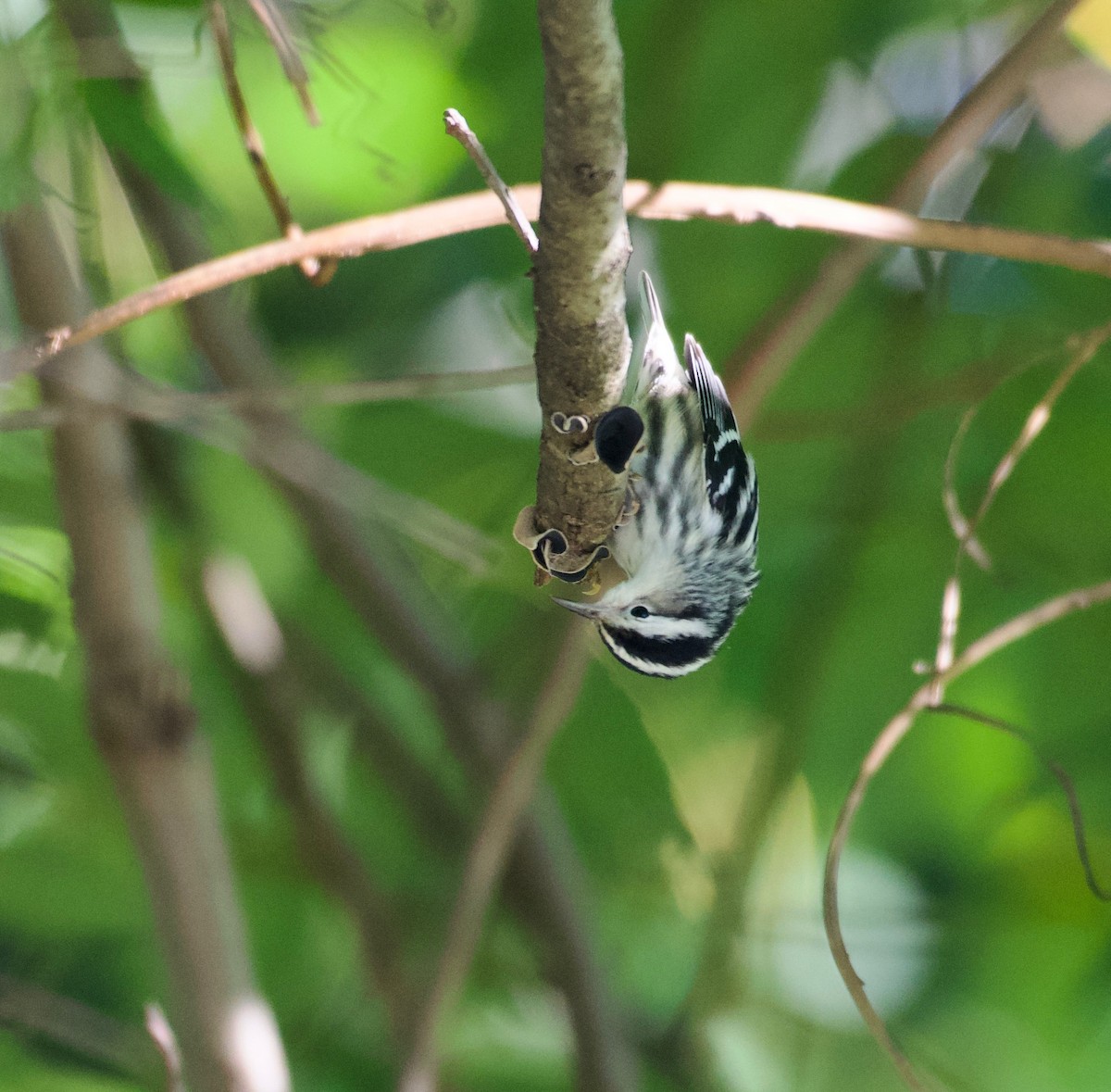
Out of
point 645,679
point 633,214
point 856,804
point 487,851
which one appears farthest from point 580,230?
point 645,679

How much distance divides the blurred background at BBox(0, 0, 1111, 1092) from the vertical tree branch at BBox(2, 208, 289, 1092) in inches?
24.5

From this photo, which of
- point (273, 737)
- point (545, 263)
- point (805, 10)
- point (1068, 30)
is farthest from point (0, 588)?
point (1068, 30)

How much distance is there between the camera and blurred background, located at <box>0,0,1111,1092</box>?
9.85 ft

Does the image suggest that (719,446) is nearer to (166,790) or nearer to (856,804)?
(856,804)

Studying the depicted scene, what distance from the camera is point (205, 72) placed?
105 inches

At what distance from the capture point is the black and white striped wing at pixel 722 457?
244cm

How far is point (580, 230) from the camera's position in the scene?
1.16 m

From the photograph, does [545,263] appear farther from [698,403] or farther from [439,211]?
[698,403]

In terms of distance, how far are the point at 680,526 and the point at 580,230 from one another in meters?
1.44

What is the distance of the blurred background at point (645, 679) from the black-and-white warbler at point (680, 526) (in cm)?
53

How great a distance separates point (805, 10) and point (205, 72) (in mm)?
1454

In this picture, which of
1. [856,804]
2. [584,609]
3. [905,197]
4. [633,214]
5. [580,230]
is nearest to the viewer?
[580,230]

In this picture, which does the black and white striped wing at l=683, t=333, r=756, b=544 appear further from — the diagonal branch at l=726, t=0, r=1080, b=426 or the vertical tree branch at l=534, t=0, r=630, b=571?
the vertical tree branch at l=534, t=0, r=630, b=571

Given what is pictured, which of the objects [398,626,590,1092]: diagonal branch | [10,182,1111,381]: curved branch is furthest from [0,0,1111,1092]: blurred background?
[10,182,1111,381]: curved branch
